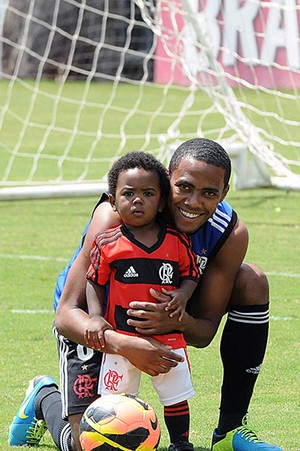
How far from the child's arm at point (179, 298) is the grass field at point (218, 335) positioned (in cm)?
69

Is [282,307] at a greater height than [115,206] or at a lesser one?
lesser

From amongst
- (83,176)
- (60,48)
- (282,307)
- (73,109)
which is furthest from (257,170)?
(60,48)

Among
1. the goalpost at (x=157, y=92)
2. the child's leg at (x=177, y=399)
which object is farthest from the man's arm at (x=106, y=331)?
the goalpost at (x=157, y=92)

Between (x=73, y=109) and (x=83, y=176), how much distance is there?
306 inches

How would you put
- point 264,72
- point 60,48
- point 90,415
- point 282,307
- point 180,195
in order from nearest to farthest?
point 90,415 → point 180,195 → point 282,307 → point 264,72 → point 60,48

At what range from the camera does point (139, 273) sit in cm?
371

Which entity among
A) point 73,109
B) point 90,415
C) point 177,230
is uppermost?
point 177,230

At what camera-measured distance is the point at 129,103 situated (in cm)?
1923

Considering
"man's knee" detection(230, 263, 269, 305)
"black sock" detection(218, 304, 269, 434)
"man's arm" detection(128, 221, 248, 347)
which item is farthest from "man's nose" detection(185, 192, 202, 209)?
"black sock" detection(218, 304, 269, 434)

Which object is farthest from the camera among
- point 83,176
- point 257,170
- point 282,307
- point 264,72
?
point 264,72

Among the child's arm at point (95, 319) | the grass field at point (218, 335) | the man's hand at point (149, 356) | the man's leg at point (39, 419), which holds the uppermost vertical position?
the child's arm at point (95, 319)

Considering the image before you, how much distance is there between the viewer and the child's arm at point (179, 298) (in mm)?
3707

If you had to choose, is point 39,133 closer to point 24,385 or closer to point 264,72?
point 264,72

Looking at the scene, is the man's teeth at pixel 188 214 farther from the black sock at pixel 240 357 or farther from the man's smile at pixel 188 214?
the black sock at pixel 240 357
